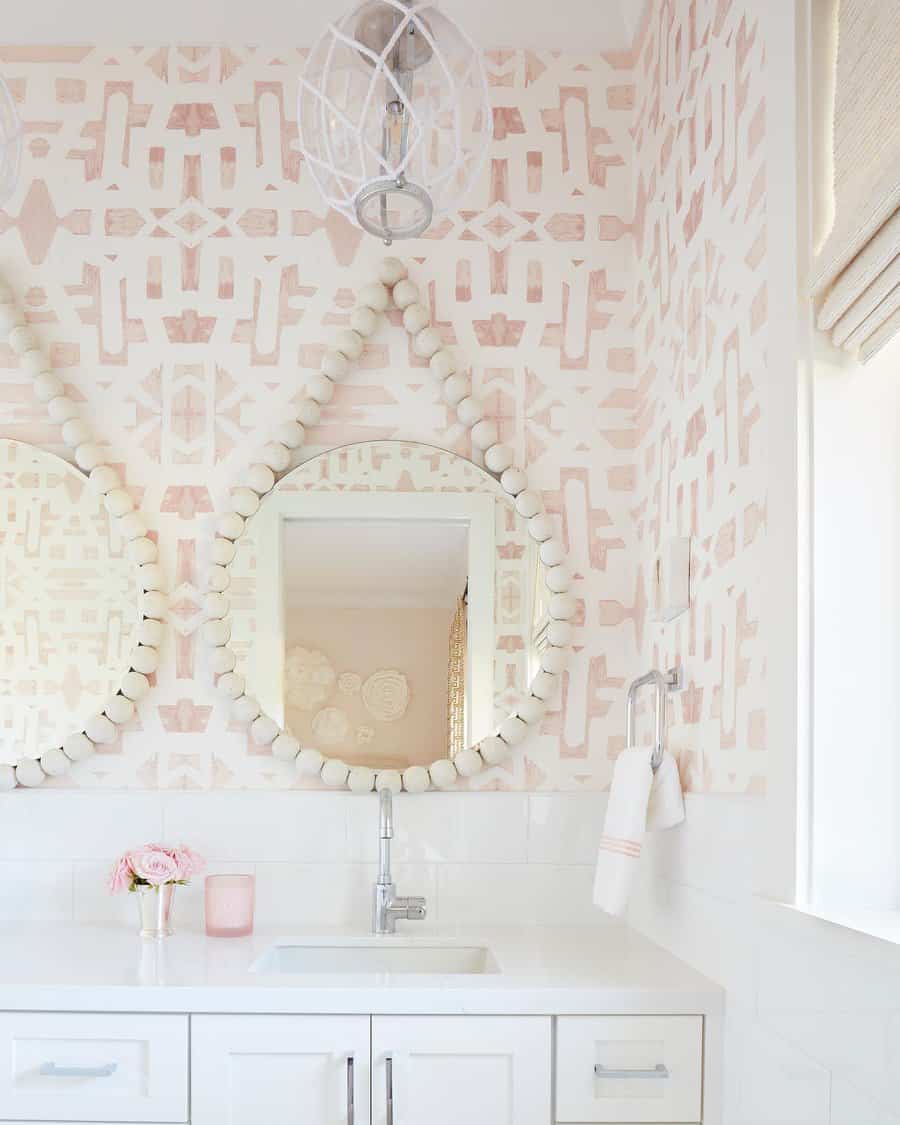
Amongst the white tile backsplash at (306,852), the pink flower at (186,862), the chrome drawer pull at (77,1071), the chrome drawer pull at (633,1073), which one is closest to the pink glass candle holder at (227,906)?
the pink flower at (186,862)

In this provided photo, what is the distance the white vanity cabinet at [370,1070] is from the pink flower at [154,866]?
0.50 m

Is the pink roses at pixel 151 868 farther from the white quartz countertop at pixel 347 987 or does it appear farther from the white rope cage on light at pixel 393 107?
the white rope cage on light at pixel 393 107

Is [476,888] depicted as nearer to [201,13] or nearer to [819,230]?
[819,230]

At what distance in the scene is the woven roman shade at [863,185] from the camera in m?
1.51

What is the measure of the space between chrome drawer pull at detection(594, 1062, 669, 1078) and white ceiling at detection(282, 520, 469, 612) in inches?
41.9

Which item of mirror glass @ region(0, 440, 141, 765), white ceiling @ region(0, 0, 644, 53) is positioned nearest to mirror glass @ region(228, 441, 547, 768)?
mirror glass @ region(0, 440, 141, 765)

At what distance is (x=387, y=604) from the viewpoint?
2.86 metres

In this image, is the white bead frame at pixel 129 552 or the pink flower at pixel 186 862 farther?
the white bead frame at pixel 129 552

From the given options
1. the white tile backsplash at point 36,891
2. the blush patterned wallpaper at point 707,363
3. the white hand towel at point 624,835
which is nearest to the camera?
the blush patterned wallpaper at point 707,363

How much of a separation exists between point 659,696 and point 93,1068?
1136mm

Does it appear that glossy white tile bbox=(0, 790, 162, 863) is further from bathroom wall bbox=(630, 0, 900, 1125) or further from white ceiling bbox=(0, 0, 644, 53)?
white ceiling bbox=(0, 0, 644, 53)

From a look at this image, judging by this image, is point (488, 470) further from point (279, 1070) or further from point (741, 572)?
point (279, 1070)

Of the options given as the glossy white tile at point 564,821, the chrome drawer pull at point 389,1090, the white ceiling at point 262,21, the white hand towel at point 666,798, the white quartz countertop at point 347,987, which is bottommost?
the chrome drawer pull at point 389,1090

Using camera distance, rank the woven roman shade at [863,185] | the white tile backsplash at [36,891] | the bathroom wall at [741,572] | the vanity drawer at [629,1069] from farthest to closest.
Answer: the white tile backsplash at [36,891] → the vanity drawer at [629,1069] → the bathroom wall at [741,572] → the woven roman shade at [863,185]
